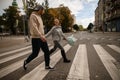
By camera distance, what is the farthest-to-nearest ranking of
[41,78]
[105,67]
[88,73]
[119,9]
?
[119,9] < [105,67] < [88,73] < [41,78]

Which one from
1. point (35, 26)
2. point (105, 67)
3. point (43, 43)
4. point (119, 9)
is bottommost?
point (105, 67)

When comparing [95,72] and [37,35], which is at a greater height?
[37,35]

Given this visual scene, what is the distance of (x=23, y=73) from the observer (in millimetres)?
5750

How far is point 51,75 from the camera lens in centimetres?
545

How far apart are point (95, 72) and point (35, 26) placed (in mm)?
2102

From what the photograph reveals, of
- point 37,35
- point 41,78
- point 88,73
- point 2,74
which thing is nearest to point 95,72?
point 88,73

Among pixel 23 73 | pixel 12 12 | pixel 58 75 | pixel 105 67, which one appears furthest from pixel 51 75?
pixel 12 12

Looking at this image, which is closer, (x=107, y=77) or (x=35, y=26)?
(x=107, y=77)

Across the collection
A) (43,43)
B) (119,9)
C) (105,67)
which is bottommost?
(105,67)

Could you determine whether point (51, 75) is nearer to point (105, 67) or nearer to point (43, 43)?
point (43, 43)

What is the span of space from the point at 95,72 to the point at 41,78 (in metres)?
1.53

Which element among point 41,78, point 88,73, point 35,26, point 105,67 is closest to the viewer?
point 41,78

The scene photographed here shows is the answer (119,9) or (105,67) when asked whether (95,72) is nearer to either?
(105,67)

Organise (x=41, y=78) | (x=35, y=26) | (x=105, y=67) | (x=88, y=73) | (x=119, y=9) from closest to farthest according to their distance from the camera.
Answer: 1. (x=41, y=78)
2. (x=88, y=73)
3. (x=35, y=26)
4. (x=105, y=67)
5. (x=119, y=9)
